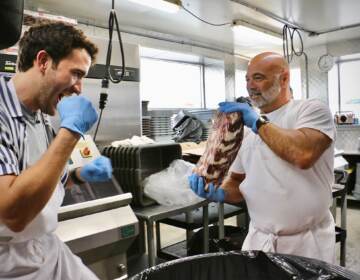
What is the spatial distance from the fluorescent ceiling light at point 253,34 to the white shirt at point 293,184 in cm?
284

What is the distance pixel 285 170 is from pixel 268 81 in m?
0.45

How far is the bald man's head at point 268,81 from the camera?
5.45 ft

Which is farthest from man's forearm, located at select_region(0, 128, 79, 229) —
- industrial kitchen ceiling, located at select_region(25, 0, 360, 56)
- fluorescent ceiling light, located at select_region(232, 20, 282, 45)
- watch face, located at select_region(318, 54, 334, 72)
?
watch face, located at select_region(318, 54, 334, 72)

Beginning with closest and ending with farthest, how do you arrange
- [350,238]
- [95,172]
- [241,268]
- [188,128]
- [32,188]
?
1. [32,188]
2. [241,268]
3. [95,172]
4. [350,238]
5. [188,128]

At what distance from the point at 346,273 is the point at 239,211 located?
2234mm

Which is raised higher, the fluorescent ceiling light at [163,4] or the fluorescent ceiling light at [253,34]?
the fluorescent ceiling light at [253,34]

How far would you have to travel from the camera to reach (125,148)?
2.22 meters

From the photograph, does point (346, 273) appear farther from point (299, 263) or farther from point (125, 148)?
point (125, 148)

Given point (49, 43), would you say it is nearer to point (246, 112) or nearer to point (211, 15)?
point (246, 112)

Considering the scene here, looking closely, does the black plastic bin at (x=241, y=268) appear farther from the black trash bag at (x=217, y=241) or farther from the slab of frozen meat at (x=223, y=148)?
the black trash bag at (x=217, y=241)

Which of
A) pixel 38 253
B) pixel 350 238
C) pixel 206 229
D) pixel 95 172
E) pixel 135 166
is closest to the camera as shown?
pixel 38 253

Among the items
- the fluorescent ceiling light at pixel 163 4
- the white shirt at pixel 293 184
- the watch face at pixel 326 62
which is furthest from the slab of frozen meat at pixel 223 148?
the watch face at pixel 326 62

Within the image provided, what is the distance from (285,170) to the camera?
1.54 m

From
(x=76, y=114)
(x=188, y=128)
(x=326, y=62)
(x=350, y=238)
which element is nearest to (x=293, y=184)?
(x=76, y=114)
